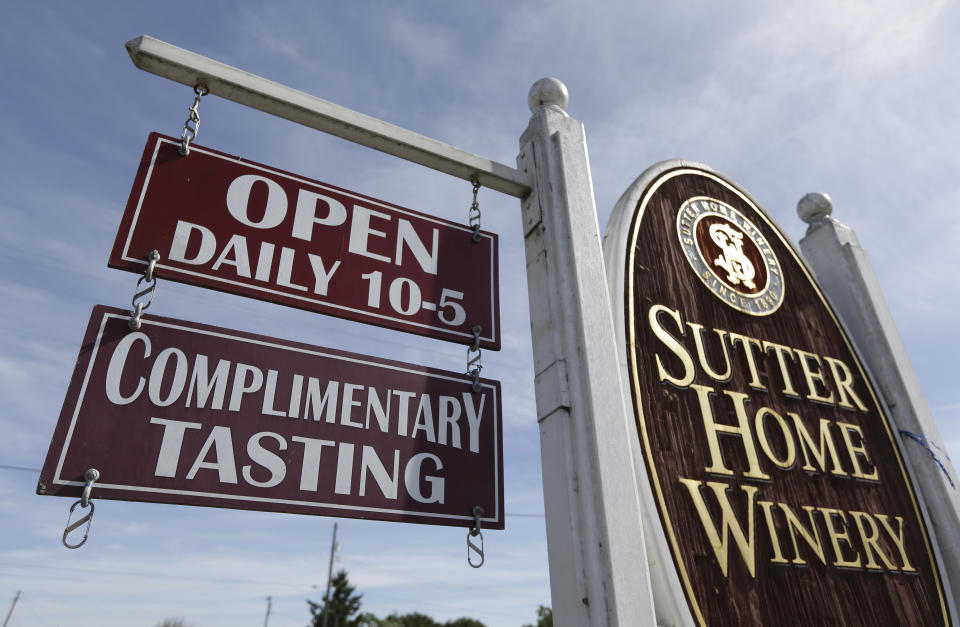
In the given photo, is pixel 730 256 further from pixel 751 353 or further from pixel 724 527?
pixel 724 527

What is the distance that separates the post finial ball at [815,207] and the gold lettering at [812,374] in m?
1.48

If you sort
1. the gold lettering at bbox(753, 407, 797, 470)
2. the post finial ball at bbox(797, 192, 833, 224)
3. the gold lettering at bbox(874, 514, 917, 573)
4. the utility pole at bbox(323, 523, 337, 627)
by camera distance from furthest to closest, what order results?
the utility pole at bbox(323, 523, 337, 627)
the post finial ball at bbox(797, 192, 833, 224)
the gold lettering at bbox(874, 514, 917, 573)
the gold lettering at bbox(753, 407, 797, 470)

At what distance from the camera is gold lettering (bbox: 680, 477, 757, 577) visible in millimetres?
2684

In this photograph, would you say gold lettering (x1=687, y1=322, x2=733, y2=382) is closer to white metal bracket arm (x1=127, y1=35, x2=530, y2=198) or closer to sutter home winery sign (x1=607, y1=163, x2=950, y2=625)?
sutter home winery sign (x1=607, y1=163, x2=950, y2=625)

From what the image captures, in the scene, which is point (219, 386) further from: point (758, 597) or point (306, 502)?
point (758, 597)

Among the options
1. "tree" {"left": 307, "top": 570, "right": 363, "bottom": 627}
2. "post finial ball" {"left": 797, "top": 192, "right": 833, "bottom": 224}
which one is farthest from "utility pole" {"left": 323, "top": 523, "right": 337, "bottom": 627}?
"post finial ball" {"left": 797, "top": 192, "right": 833, "bottom": 224}

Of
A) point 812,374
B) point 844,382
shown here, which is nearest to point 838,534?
point 812,374

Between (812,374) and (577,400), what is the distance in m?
2.07

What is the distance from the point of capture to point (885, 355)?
13.8 ft

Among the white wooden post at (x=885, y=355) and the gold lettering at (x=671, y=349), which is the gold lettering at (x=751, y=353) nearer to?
the gold lettering at (x=671, y=349)

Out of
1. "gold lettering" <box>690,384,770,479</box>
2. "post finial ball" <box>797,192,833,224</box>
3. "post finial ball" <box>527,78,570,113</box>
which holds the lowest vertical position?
"gold lettering" <box>690,384,770,479</box>

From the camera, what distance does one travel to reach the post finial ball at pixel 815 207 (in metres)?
4.79

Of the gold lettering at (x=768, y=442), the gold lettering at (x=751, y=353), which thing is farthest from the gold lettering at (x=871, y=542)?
the gold lettering at (x=751, y=353)

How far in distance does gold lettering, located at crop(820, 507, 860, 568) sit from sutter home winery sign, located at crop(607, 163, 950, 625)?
1cm
